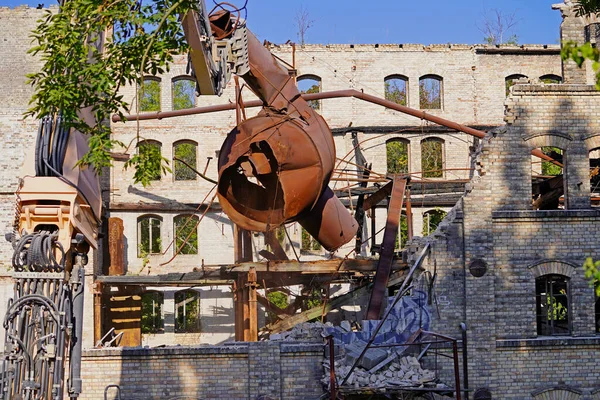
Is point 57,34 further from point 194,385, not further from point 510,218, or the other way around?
point 510,218

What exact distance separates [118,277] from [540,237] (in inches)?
472

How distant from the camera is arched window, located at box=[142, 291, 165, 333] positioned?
1152 inches

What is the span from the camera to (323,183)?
608 inches

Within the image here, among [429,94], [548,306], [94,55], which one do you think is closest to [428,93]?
[429,94]

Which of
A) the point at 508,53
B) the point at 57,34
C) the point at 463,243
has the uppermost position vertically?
the point at 508,53

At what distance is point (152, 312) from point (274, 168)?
15209mm

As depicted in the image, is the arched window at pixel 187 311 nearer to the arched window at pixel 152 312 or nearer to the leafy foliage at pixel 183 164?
the arched window at pixel 152 312

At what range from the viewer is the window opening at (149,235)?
30.0 meters

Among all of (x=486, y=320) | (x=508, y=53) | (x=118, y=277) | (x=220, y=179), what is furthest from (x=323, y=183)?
(x=508, y=53)

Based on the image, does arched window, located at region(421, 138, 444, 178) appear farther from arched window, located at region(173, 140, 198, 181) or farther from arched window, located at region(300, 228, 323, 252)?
arched window, located at region(173, 140, 198, 181)

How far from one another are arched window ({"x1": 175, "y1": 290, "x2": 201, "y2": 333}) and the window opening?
171 cm

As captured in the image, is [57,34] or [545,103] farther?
[545,103]

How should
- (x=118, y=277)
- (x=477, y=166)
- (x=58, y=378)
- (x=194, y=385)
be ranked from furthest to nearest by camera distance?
(x=118, y=277), (x=477, y=166), (x=194, y=385), (x=58, y=378)

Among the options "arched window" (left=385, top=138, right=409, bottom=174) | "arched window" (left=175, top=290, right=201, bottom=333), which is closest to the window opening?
"arched window" (left=175, top=290, right=201, bottom=333)
